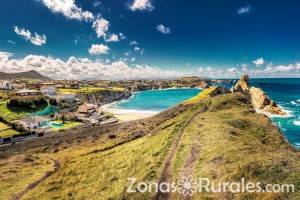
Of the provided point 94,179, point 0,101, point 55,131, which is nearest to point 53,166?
point 94,179

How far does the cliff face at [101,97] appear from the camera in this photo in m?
154

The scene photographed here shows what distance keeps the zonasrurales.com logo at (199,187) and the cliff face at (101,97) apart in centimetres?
13283

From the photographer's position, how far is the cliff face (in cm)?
15388

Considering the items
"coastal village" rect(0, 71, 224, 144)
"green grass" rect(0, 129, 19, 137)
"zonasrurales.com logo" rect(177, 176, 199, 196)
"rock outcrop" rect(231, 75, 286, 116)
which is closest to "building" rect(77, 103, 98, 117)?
"coastal village" rect(0, 71, 224, 144)

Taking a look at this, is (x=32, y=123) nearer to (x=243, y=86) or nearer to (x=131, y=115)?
(x=131, y=115)

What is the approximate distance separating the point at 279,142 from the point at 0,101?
353 ft

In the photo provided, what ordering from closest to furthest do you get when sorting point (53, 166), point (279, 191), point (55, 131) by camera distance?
point (279, 191)
point (53, 166)
point (55, 131)

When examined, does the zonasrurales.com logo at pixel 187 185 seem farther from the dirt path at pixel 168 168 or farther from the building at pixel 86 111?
the building at pixel 86 111

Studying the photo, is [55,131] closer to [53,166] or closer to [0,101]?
[53,166]

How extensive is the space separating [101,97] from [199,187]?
152041mm

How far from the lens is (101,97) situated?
550 feet

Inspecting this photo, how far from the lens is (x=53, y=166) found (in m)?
38.1

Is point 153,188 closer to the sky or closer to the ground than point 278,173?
closer to the ground

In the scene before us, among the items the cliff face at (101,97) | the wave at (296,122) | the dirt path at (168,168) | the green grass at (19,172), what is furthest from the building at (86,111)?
the wave at (296,122)
